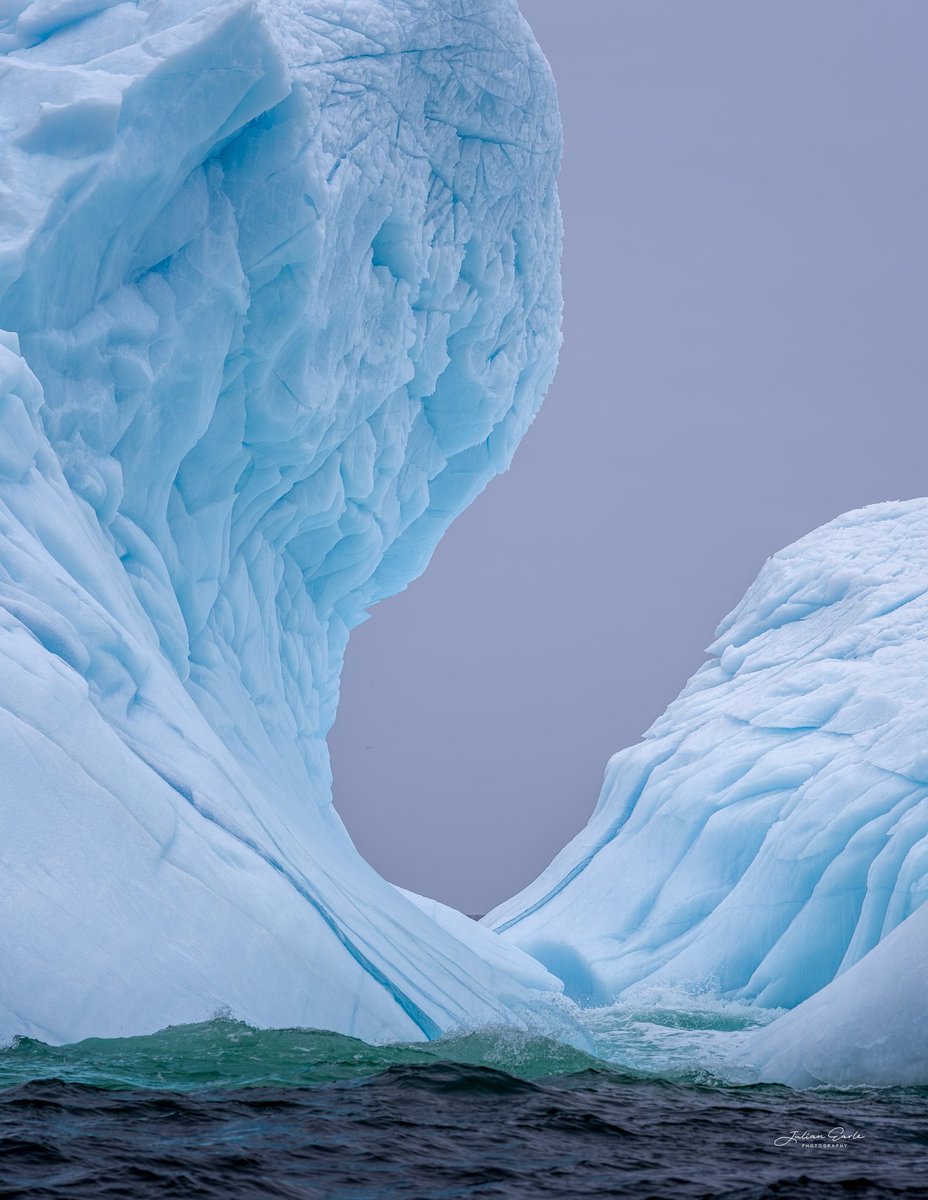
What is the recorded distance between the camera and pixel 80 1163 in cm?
267

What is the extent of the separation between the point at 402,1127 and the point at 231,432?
4.80 m

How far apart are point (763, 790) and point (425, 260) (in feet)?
20.5

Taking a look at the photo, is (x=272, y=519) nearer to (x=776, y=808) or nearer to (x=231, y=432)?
(x=231, y=432)

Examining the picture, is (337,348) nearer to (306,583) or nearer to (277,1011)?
(306,583)

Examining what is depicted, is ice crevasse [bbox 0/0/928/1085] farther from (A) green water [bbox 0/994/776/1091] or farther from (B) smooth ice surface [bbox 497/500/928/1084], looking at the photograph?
(A) green water [bbox 0/994/776/1091]

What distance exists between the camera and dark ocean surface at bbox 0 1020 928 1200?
8.82 feet

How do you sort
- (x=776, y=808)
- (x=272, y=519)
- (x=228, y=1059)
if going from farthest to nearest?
(x=776, y=808) < (x=272, y=519) < (x=228, y=1059)

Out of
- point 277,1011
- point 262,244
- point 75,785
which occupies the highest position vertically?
point 262,244

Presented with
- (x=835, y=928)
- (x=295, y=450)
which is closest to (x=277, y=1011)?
(x=295, y=450)

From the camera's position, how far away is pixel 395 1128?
127 inches
